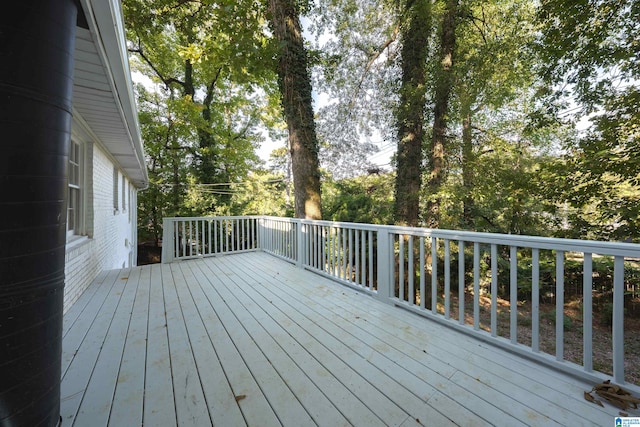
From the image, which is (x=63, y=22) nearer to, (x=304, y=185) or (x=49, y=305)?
(x=49, y=305)

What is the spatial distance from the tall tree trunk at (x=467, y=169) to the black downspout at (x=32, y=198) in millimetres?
5928

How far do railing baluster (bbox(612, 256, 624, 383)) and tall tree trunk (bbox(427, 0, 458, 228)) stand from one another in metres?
4.07

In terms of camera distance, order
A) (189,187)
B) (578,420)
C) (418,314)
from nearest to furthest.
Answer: (578,420) → (418,314) → (189,187)

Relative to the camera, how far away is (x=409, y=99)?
5.69 metres

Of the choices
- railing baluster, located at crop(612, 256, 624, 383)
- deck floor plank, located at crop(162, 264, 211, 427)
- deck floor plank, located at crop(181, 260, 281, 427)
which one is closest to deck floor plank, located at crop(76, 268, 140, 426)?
deck floor plank, located at crop(162, 264, 211, 427)

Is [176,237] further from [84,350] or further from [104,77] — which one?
[104,77]

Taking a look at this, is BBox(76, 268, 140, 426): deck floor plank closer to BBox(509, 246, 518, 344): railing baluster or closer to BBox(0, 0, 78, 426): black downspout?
BBox(0, 0, 78, 426): black downspout

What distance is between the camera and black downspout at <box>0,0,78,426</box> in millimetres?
975

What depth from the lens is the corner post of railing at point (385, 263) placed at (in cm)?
301

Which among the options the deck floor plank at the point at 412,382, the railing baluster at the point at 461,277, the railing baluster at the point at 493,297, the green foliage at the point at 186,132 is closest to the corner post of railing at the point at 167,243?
the deck floor plank at the point at 412,382

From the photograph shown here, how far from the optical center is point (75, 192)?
3574 millimetres

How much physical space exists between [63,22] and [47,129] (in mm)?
500

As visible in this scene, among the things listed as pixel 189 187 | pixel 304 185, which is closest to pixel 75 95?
pixel 304 185

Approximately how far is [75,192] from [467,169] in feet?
23.1
